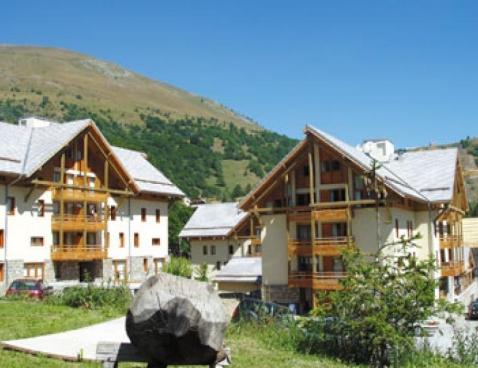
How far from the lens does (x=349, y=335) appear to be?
16.0 meters

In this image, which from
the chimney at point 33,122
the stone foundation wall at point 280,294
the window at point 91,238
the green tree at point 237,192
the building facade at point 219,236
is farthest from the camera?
the green tree at point 237,192

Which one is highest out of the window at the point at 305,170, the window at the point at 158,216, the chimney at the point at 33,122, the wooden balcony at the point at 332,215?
the chimney at the point at 33,122

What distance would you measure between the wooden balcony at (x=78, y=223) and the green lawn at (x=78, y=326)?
643 inches

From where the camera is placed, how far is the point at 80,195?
43906mm

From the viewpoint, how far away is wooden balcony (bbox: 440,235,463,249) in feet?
141

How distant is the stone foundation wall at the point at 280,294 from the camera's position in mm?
37688

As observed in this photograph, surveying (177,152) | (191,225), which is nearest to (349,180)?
(191,225)

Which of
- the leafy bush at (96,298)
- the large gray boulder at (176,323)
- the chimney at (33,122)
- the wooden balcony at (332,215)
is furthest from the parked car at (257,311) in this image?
the chimney at (33,122)

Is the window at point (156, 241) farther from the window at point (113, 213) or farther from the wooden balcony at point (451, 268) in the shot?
the wooden balcony at point (451, 268)

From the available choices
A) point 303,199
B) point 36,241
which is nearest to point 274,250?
point 303,199

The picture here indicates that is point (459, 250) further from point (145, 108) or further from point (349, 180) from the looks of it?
point (145, 108)

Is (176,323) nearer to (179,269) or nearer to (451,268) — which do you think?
(179,269)

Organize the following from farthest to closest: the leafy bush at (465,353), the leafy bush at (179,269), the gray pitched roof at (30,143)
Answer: the leafy bush at (179,269)
the gray pitched roof at (30,143)
the leafy bush at (465,353)

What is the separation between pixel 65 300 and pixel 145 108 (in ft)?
582
